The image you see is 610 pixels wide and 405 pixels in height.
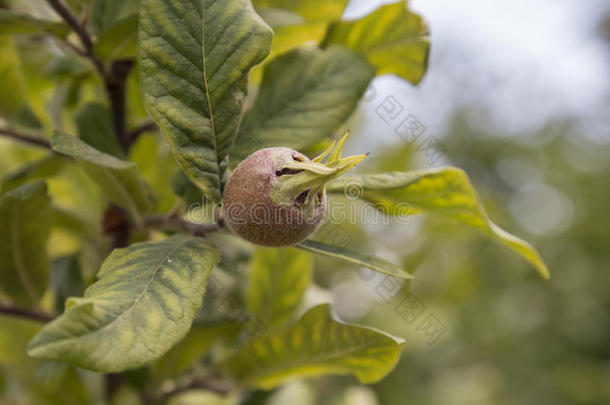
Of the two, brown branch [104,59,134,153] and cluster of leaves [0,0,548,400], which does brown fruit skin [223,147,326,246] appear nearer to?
cluster of leaves [0,0,548,400]

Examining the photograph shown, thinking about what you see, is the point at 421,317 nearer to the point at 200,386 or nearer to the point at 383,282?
the point at 383,282

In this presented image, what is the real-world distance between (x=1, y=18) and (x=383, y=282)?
4.53 feet

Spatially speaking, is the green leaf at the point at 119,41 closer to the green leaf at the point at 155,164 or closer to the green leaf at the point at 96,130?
the green leaf at the point at 96,130

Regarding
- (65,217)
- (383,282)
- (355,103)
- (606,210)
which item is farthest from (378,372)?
(606,210)

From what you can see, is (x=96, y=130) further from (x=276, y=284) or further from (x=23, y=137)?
(x=276, y=284)

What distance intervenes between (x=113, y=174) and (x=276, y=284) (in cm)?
56

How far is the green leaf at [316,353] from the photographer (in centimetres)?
93

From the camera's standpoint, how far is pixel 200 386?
1.38 meters

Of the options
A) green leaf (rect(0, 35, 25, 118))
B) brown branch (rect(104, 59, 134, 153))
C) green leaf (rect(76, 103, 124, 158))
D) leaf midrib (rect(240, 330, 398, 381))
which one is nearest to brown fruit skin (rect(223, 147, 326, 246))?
leaf midrib (rect(240, 330, 398, 381))

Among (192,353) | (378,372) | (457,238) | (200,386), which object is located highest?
(378,372)

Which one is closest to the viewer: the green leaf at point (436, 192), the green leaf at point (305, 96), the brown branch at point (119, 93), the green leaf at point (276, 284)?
the green leaf at point (436, 192)

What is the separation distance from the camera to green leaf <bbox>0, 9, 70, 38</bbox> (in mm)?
998

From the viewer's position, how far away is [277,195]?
0.75 metres

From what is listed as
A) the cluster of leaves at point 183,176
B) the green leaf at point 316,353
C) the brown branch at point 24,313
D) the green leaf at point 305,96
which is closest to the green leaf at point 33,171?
the cluster of leaves at point 183,176
